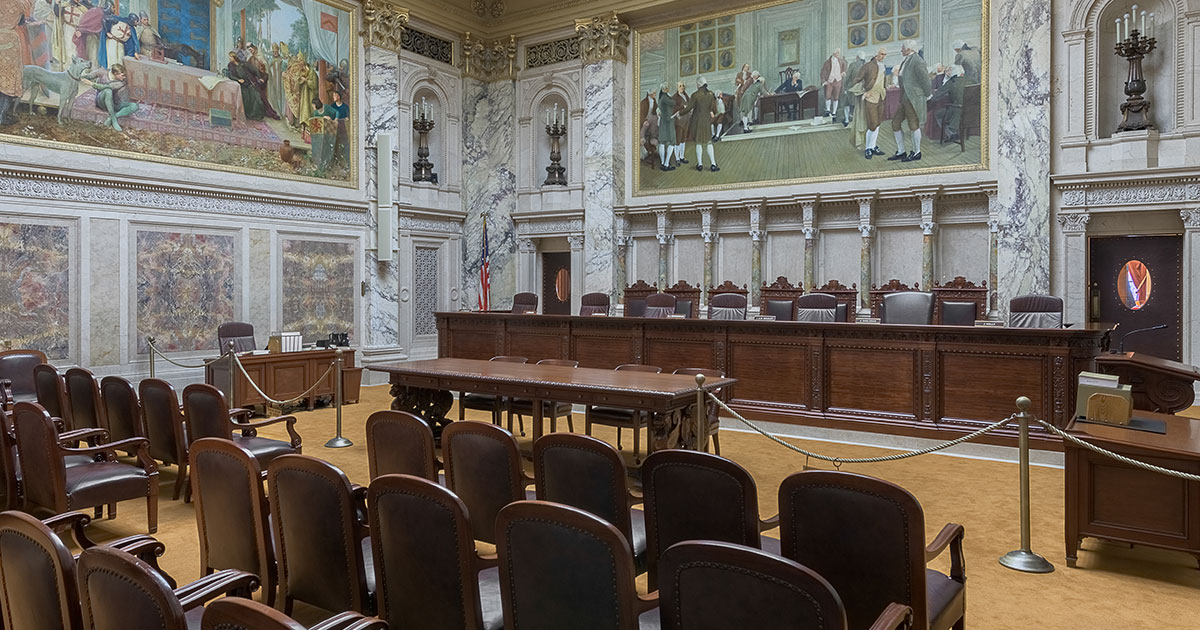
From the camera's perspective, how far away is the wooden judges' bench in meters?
6.64

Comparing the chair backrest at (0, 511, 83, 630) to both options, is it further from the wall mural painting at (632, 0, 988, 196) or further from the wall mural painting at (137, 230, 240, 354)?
the wall mural painting at (632, 0, 988, 196)

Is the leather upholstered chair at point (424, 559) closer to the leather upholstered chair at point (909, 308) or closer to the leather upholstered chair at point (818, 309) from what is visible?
the leather upholstered chair at point (818, 309)

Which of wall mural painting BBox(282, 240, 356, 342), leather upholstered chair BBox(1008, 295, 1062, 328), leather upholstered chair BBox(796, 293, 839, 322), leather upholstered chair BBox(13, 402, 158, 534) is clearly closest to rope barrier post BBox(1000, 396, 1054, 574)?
leather upholstered chair BBox(1008, 295, 1062, 328)

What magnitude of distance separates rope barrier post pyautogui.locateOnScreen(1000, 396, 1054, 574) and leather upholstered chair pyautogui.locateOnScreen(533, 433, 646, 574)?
7.59ft

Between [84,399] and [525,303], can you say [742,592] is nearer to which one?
[84,399]

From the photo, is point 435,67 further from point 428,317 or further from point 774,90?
point 774,90

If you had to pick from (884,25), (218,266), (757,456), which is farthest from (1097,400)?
(218,266)

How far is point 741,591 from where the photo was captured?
5.97ft

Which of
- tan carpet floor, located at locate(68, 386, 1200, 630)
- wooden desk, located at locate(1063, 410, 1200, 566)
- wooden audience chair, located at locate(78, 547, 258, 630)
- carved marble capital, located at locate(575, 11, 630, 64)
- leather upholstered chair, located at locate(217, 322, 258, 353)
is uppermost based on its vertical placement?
carved marble capital, located at locate(575, 11, 630, 64)

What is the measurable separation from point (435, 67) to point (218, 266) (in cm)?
608

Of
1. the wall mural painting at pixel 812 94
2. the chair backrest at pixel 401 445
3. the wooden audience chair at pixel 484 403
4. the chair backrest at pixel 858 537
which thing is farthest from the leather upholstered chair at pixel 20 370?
the wall mural painting at pixel 812 94

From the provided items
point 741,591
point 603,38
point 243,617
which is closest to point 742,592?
point 741,591

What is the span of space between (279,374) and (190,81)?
4654 mm

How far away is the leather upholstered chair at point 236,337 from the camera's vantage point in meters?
9.62
